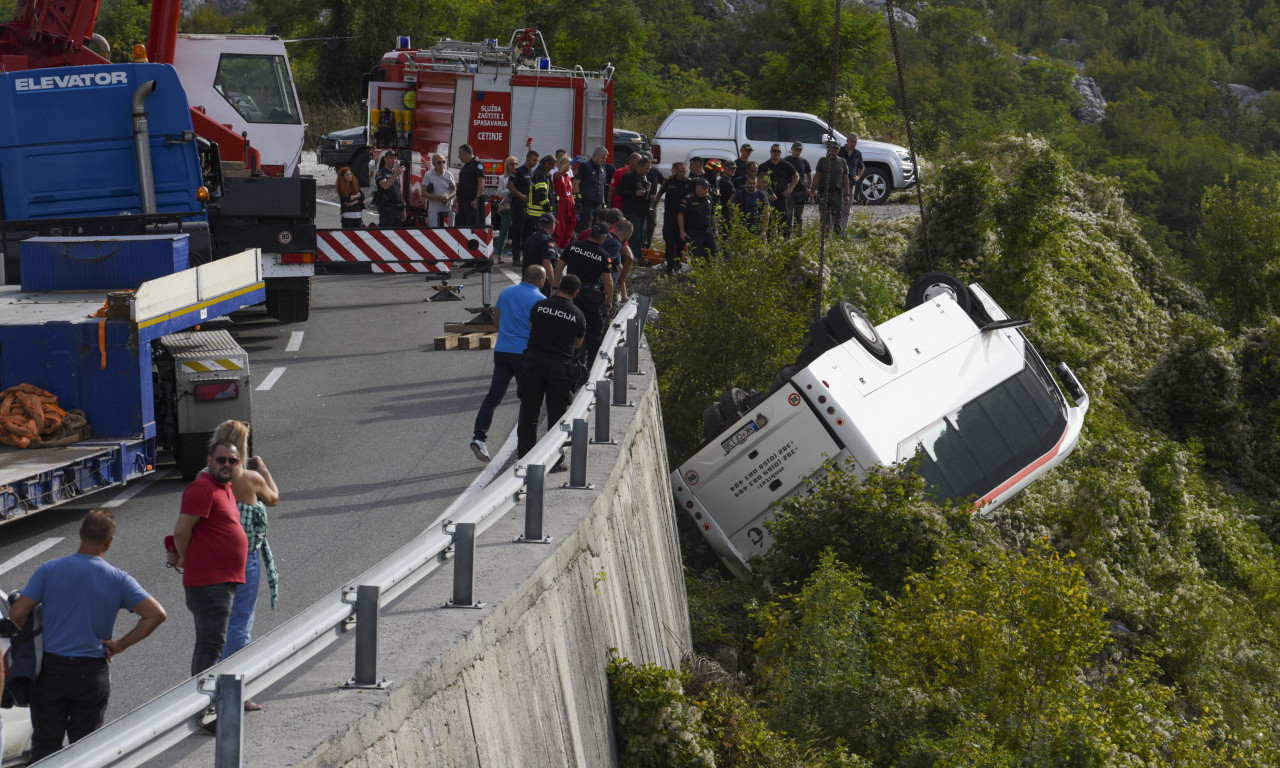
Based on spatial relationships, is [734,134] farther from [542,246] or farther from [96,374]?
[96,374]

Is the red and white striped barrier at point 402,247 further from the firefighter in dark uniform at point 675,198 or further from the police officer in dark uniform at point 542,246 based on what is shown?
the police officer in dark uniform at point 542,246

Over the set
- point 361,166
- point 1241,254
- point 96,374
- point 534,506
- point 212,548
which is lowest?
point 1241,254

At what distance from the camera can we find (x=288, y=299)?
58.8 ft

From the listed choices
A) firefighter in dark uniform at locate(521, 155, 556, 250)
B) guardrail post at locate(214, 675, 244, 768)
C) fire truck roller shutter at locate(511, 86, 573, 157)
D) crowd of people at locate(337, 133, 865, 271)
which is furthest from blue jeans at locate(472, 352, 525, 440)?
fire truck roller shutter at locate(511, 86, 573, 157)

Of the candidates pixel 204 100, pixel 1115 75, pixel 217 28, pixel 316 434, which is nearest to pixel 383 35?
pixel 217 28

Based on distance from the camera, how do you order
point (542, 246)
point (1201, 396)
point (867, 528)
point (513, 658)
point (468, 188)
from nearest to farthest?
1. point (513, 658)
2. point (867, 528)
3. point (542, 246)
4. point (468, 188)
5. point (1201, 396)

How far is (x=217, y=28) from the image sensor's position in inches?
2389

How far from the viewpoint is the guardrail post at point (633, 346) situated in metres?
11.3

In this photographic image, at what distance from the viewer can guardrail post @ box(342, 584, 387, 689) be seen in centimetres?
438

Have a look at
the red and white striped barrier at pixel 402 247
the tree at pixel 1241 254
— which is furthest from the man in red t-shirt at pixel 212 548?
the tree at pixel 1241 254

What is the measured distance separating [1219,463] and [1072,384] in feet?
38.7

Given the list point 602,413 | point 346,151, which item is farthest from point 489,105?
point 602,413

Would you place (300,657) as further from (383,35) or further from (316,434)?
(383,35)

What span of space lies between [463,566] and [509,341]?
6.28 metres
